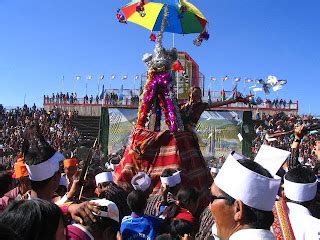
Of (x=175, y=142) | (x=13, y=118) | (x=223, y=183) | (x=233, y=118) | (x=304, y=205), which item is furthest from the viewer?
(x=13, y=118)

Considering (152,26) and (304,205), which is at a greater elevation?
(152,26)

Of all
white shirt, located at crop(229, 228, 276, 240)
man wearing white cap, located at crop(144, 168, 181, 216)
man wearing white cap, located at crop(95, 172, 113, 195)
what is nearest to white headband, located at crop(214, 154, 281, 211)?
white shirt, located at crop(229, 228, 276, 240)

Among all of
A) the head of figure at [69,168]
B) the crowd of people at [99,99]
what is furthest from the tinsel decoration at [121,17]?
the crowd of people at [99,99]

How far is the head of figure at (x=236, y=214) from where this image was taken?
8.09ft

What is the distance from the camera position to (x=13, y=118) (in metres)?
33.6

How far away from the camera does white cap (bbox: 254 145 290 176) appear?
3.42 m

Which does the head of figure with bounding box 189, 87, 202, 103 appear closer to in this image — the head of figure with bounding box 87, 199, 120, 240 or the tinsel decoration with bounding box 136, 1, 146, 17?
the tinsel decoration with bounding box 136, 1, 146, 17

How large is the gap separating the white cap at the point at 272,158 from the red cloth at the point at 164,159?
4771mm

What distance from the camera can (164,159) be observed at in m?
8.55

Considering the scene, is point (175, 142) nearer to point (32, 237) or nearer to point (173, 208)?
point (173, 208)

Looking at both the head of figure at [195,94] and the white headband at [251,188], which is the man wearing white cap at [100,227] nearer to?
Result: the white headband at [251,188]

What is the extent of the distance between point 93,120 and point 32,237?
33.2 metres

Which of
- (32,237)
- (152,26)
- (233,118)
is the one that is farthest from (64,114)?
(32,237)

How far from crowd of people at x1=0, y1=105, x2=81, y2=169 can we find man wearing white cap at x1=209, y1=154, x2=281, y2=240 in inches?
846
